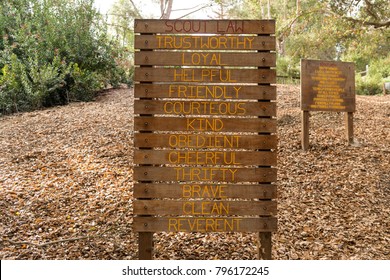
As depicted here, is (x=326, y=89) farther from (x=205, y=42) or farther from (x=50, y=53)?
(x=50, y=53)

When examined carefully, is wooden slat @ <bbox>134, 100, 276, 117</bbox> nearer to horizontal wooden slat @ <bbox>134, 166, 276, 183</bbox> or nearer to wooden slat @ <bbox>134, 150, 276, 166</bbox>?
wooden slat @ <bbox>134, 150, 276, 166</bbox>

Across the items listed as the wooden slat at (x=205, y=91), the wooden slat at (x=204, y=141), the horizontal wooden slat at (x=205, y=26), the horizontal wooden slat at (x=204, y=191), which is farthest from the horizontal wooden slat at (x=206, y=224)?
the horizontal wooden slat at (x=205, y=26)

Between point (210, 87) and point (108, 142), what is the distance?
4223 millimetres

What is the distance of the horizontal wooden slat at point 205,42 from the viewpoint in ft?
11.6

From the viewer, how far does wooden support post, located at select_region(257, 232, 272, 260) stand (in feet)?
12.0

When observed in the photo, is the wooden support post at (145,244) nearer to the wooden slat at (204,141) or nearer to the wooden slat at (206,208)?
the wooden slat at (206,208)

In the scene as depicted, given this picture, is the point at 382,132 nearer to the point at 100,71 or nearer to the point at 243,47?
the point at 243,47

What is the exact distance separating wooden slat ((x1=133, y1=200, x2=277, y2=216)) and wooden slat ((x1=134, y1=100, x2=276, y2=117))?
2.47 ft

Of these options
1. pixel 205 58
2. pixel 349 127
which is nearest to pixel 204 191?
pixel 205 58

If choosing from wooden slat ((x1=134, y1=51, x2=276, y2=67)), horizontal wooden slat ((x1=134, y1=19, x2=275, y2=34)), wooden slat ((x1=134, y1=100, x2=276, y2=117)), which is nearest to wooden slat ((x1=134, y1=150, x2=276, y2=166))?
wooden slat ((x1=134, y1=100, x2=276, y2=117))

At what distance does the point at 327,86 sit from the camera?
7.19m

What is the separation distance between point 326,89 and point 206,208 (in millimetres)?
4396

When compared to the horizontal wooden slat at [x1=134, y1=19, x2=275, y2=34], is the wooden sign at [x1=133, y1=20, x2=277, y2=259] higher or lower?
lower
